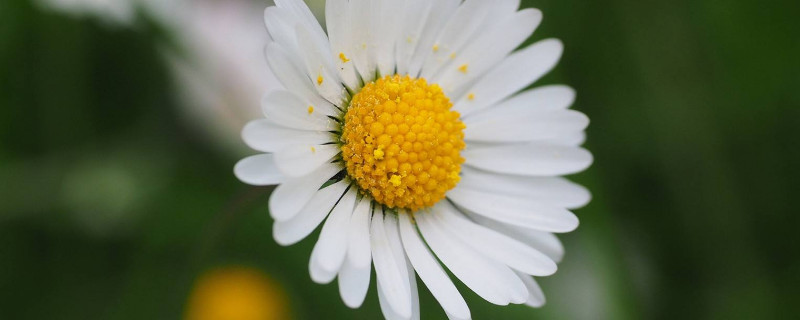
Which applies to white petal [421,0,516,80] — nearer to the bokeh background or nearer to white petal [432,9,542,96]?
white petal [432,9,542,96]

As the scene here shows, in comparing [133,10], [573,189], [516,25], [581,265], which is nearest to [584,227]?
[581,265]

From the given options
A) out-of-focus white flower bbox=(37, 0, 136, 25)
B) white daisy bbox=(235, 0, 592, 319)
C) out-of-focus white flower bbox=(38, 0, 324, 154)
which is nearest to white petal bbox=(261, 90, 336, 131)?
white daisy bbox=(235, 0, 592, 319)

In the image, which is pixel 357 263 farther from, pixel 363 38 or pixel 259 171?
pixel 363 38

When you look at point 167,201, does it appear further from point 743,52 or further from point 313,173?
point 743,52

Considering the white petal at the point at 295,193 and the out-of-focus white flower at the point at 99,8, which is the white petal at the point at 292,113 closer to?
the white petal at the point at 295,193

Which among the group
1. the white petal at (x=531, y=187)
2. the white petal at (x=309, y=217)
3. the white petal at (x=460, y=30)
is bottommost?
the white petal at (x=531, y=187)

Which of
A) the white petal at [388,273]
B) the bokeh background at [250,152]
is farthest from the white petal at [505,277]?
the bokeh background at [250,152]
